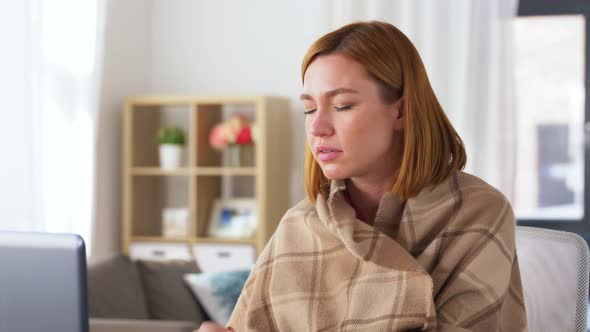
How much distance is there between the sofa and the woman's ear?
6.37ft

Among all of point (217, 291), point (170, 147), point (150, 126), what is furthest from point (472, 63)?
point (217, 291)

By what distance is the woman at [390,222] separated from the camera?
4.62 feet

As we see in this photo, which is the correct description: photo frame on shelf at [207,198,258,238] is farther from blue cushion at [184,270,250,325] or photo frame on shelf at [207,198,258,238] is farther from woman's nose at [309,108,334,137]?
woman's nose at [309,108,334,137]

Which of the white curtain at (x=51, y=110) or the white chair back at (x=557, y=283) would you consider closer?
the white chair back at (x=557, y=283)

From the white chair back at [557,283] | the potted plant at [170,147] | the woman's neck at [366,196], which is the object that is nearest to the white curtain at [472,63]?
the potted plant at [170,147]

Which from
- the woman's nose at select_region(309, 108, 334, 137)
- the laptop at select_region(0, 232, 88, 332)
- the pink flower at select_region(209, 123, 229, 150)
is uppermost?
the woman's nose at select_region(309, 108, 334, 137)

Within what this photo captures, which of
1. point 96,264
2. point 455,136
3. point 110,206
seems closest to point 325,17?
point 110,206

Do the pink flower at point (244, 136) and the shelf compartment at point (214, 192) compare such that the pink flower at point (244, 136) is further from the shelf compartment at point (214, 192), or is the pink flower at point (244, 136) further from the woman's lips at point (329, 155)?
the woman's lips at point (329, 155)

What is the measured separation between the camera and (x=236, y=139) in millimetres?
4777

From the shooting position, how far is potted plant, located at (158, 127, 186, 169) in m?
4.87

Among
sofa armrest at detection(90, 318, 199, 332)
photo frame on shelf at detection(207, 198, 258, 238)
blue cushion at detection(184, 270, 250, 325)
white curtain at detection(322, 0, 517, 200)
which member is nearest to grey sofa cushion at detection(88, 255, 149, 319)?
blue cushion at detection(184, 270, 250, 325)

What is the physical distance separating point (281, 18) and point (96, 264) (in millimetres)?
2236

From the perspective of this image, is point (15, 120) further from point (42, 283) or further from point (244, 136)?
point (42, 283)

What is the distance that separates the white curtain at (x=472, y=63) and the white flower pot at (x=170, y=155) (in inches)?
44.0
